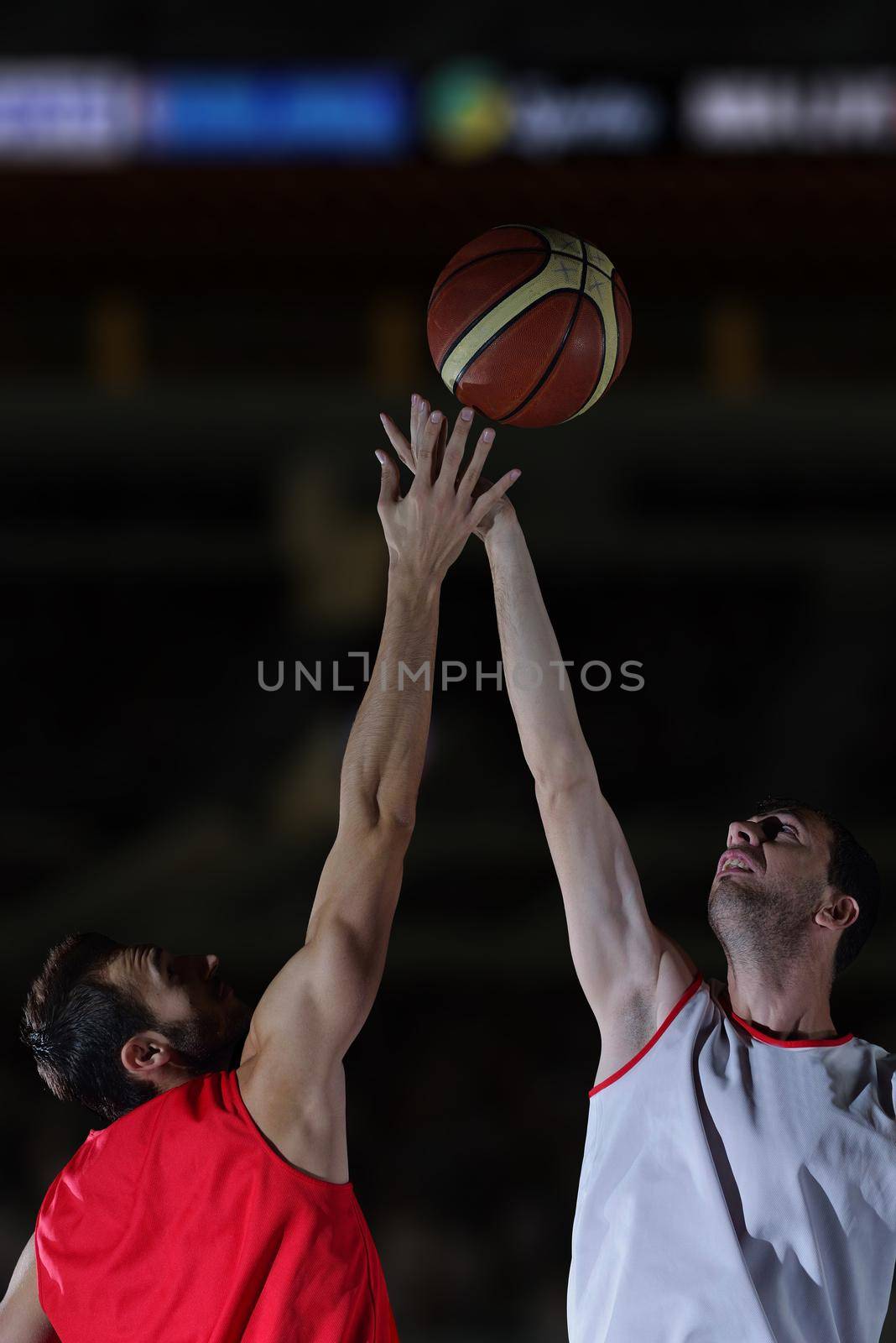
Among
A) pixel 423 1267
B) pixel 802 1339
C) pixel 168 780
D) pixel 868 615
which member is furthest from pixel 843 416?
pixel 802 1339

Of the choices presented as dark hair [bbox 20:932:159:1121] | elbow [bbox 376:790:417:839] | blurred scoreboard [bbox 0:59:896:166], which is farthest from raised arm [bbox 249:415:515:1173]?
blurred scoreboard [bbox 0:59:896:166]

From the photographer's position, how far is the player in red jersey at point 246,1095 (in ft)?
6.44

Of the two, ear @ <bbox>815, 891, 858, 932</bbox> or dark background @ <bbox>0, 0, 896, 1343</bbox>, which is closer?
ear @ <bbox>815, 891, 858, 932</bbox>

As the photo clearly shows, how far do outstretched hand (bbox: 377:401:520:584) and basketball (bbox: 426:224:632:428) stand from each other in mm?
262

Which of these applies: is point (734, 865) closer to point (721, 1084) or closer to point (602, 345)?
point (721, 1084)

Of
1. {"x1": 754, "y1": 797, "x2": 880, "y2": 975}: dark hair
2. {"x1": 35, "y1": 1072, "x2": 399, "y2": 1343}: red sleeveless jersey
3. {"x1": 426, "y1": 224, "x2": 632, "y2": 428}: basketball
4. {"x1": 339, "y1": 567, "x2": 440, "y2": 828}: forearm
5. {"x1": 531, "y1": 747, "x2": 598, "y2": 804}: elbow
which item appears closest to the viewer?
{"x1": 35, "y1": 1072, "x2": 399, "y2": 1343}: red sleeveless jersey

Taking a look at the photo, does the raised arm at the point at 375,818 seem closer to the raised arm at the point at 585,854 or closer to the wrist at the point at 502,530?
the wrist at the point at 502,530

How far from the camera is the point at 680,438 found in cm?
845

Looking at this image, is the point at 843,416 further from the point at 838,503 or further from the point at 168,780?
the point at 168,780

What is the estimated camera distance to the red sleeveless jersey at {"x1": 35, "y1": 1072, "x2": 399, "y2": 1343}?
1945 mm

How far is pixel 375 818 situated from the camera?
2137 mm

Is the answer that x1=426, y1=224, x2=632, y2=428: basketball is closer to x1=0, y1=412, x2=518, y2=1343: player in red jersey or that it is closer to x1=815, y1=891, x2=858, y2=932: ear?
x1=0, y1=412, x2=518, y2=1343: player in red jersey

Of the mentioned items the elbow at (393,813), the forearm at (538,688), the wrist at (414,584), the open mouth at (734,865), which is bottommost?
the open mouth at (734,865)

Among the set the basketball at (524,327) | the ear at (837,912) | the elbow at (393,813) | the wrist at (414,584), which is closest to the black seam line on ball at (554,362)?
the basketball at (524,327)
